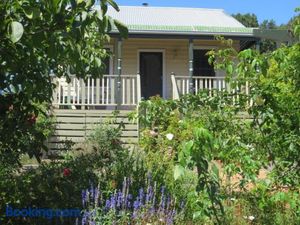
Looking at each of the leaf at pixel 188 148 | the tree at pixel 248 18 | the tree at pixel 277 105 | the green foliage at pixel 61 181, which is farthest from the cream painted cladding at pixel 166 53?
the tree at pixel 248 18

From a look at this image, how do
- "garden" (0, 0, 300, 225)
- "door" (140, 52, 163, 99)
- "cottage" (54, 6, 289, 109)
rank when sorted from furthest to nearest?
"door" (140, 52, 163, 99) < "cottage" (54, 6, 289, 109) < "garden" (0, 0, 300, 225)

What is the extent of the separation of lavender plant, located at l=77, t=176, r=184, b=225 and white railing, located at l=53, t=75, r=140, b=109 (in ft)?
29.9

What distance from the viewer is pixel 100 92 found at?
14.5 meters

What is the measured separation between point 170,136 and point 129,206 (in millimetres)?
1328

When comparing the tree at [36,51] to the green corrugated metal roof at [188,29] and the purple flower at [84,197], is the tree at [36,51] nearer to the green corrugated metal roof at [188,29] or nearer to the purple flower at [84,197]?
the purple flower at [84,197]

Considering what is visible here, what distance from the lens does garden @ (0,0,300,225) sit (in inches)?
129

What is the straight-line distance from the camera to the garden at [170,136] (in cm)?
329

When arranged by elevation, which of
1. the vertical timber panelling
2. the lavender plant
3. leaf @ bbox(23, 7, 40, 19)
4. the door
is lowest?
the lavender plant

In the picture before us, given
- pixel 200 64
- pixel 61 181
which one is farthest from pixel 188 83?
pixel 61 181

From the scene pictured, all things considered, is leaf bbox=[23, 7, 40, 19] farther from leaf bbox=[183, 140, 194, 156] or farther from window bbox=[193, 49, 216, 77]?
window bbox=[193, 49, 216, 77]

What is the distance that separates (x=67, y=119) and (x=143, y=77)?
6.33 metres

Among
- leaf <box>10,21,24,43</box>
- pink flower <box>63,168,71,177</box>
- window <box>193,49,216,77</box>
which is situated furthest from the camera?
window <box>193,49,216,77</box>

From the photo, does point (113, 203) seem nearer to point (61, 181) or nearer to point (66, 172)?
point (61, 181)

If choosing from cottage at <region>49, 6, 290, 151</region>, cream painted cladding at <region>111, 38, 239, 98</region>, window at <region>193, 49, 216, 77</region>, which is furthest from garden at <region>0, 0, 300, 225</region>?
window at <region>193, 49, 216, 77</region>
